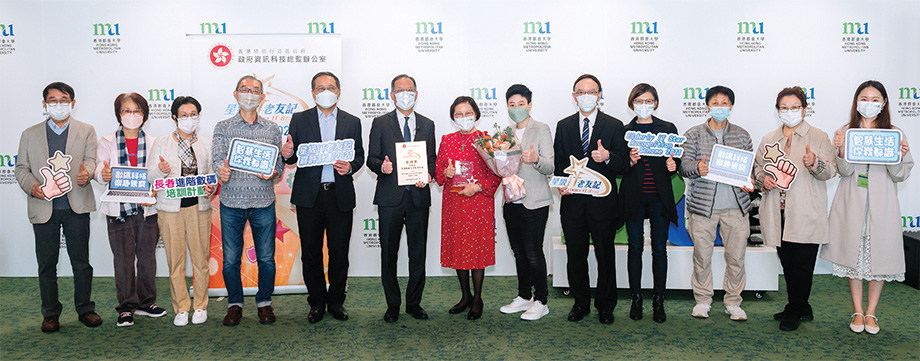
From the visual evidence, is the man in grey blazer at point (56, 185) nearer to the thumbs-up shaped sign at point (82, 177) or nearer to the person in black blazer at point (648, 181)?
the thumbs-up shaped sign at point (82, 177)

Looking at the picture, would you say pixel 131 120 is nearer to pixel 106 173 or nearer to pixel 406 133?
pixel 106 173

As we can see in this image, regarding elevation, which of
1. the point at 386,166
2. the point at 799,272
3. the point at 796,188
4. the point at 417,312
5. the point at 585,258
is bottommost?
the point at 417,312

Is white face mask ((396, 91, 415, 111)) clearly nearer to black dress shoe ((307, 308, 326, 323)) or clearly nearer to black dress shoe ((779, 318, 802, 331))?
black dress shoe ((307, 308, 326, 323))

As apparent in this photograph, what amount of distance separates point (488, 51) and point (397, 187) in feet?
6.80

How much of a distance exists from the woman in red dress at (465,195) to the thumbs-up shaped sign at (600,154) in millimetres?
665

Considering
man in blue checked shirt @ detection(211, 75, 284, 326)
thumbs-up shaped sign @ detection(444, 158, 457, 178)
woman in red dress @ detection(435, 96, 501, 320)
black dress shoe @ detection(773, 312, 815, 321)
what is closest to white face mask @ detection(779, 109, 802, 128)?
black dress shoe @ detection(773, 312, 815, 321)

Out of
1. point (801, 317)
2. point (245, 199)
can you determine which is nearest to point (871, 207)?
point (801, 317)

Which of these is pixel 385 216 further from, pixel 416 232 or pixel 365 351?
pixel 365 351

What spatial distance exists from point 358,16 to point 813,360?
4.34 meters

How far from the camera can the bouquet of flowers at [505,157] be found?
3439 millimetres

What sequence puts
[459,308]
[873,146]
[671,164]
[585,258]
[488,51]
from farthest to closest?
1. [488,51]
2. [459,308]
3. [585,258]
4. [671,164]
5. [873,146]

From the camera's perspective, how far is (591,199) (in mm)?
3566

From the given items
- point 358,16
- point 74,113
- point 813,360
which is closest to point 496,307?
point 813,360

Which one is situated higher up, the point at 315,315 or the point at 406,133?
the point at 406,133
